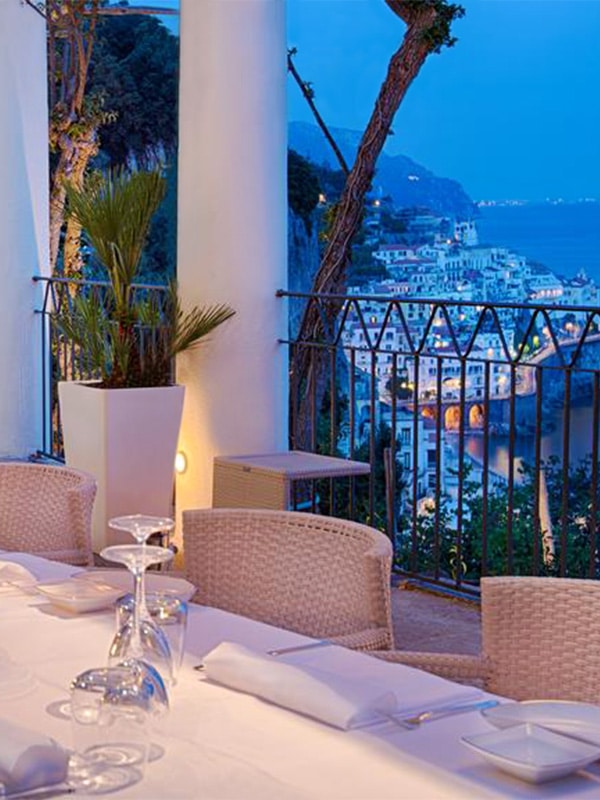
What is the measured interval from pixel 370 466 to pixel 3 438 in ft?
9.14

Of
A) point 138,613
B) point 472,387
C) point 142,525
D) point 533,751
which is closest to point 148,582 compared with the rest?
point 142,525

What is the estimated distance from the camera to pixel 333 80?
13.7m

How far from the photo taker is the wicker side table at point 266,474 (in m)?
5.11

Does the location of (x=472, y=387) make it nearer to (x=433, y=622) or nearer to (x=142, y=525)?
(x=433, y=622)

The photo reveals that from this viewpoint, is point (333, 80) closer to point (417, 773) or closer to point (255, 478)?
point (255, 478)

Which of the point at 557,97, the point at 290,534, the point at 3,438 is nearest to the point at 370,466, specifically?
the point at 290,534

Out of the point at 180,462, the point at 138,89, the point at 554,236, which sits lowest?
the point at 180,462

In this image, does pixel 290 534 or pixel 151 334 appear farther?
pixel 151 334

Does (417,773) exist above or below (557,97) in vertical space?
below

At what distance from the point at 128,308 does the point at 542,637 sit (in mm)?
3381

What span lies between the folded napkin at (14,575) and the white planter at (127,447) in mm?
2637

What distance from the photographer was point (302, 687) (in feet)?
6.63

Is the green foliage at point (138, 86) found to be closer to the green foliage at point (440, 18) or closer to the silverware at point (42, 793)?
the green foliage at point (440, 18)

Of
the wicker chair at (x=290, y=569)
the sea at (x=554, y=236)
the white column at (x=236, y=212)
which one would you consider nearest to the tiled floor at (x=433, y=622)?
the white column at (x=236, y=212)
